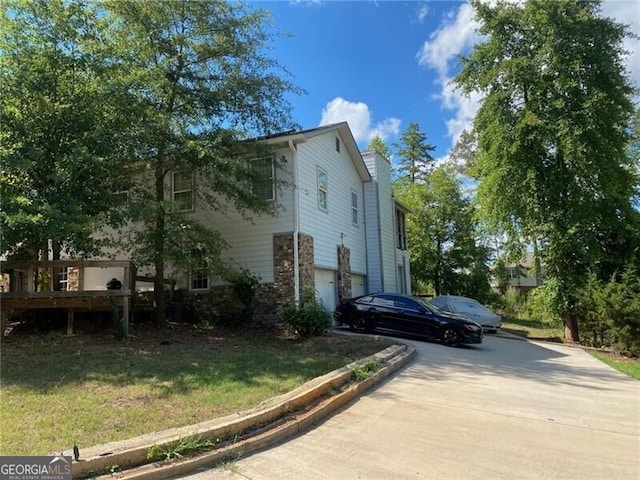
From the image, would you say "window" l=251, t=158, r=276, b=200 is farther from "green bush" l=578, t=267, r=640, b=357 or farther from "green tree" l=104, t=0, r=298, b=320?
"green bush" l=578, t=267, r=640, b=357

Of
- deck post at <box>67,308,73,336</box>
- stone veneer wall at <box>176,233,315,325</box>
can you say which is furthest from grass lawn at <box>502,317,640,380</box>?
deck post at <box>67,308,73,336</box>

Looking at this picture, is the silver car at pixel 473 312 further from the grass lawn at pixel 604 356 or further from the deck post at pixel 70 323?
the deck post at pixel 70 323

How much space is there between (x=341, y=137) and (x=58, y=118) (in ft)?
35.0

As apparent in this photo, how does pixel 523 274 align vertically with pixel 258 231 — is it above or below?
below

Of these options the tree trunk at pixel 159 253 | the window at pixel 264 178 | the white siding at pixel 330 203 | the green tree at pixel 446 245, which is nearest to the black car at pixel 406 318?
the white siding at pixel 330 203

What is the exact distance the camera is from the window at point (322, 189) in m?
16.1

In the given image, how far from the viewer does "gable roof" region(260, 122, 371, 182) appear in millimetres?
14078

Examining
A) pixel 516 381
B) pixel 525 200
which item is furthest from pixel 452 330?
pixel 525 200

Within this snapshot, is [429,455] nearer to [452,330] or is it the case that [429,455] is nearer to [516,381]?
[516,381]

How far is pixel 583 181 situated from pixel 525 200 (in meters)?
2.08

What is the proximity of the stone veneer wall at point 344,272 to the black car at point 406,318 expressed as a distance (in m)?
2.15

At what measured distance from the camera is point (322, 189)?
647 inches

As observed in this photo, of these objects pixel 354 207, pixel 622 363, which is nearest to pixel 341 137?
pixel 354 207

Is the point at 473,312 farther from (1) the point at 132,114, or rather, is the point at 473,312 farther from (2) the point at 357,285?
(1) the point at 132,114
